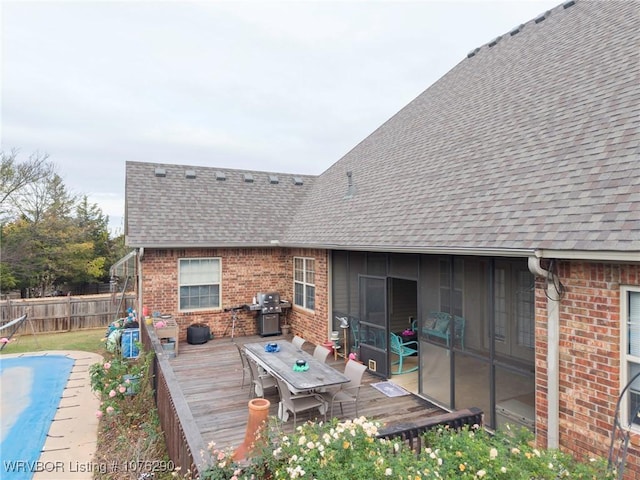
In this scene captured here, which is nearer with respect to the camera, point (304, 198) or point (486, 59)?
point (486, 59)

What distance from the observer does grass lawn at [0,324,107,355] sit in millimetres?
13141

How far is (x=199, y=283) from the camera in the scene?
1149cm

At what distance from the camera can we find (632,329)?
387 centimetres

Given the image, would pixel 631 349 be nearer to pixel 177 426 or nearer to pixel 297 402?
pixel 297 402

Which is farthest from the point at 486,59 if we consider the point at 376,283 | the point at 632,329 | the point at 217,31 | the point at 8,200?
the point at 8,200

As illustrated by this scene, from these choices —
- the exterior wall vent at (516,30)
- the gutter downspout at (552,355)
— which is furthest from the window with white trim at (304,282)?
the exterior wall vent at (516,30)

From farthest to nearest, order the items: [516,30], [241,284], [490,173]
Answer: [241,284], [516,30], [490,173]

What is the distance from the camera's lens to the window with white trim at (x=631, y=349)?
150 inches

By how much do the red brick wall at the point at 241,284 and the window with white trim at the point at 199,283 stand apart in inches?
6.1

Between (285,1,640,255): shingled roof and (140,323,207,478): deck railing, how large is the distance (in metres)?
3.98

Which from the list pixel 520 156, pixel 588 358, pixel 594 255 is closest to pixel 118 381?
pixel 588 358

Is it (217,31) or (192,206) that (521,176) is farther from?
(217,31)

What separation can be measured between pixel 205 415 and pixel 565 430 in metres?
5.06

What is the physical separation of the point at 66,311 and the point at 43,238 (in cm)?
1090
